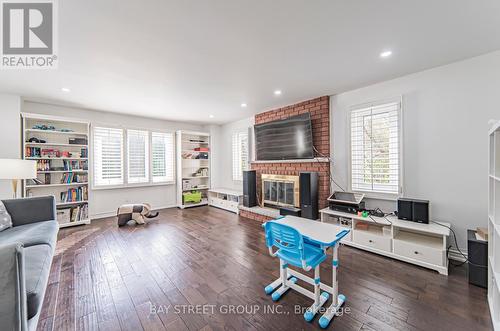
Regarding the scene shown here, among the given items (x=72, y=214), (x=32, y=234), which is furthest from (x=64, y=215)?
(x=32, y=234)

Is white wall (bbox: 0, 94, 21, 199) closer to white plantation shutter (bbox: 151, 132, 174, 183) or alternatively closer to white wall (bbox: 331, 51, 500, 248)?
white plantation shutter (bbox: 151, 132, 174, 183)

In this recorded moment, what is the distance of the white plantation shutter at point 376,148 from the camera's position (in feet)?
9.42

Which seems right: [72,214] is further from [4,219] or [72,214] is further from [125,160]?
[4,219]

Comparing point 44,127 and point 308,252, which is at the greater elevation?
point 44,127

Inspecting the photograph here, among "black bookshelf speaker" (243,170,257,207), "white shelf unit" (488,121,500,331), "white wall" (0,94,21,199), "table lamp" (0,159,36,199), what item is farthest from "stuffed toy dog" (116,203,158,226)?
"white shelf unit" (488,121,500,331)

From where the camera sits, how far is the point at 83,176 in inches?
164

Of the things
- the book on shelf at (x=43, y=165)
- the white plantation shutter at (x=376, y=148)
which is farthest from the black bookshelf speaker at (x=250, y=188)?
the book on shelf at (x=43, y=165)

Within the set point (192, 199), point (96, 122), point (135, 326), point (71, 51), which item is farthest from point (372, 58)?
point (96, 122)

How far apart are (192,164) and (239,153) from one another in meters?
1.57

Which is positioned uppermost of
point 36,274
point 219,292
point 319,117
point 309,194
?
point 319,117

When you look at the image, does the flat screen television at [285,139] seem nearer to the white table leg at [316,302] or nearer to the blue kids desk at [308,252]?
the blue kids desk at [308,252]

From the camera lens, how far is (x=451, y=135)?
2.47 m

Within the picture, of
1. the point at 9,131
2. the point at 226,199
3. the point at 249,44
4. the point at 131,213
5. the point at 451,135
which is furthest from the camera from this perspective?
the point at 226,199

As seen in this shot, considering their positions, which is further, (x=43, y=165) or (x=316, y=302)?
(x=43, y=165)
